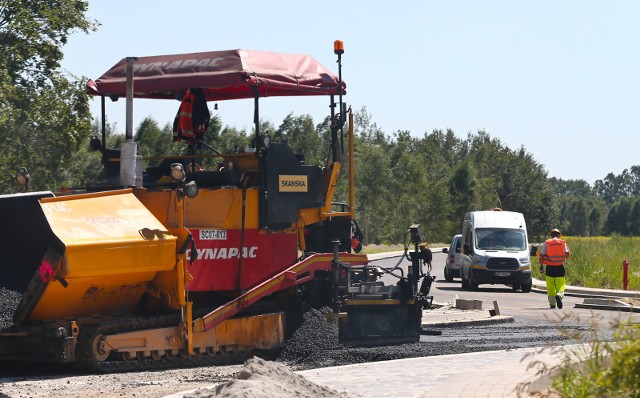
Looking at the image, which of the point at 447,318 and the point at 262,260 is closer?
the point at 262,260

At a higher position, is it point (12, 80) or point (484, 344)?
point (12, 80)

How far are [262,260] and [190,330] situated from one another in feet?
4.99

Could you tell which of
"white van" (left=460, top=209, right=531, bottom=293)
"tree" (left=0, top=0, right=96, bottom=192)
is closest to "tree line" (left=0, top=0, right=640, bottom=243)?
"tree" (left=0, top=0, right=96, bottom=192)

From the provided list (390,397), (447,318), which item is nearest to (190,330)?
(390,397)

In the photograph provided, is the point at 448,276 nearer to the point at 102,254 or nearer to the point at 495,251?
the point at 495,251

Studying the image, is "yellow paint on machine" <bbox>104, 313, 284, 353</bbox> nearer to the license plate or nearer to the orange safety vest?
the license plate

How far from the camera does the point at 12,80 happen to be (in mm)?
35406

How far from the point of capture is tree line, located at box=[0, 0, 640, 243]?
103ft

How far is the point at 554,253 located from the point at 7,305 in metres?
13.6

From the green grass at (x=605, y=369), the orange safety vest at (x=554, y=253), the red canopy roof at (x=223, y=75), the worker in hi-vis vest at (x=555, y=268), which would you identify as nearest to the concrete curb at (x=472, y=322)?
the worker in hi-vis vest at (x=555, y=268)

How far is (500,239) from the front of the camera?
108 feet

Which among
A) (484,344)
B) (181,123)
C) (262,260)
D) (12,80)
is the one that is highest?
(12,80)

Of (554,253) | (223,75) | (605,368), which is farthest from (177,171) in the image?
(554,253)

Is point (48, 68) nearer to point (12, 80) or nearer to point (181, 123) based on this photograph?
point (12, 80)
